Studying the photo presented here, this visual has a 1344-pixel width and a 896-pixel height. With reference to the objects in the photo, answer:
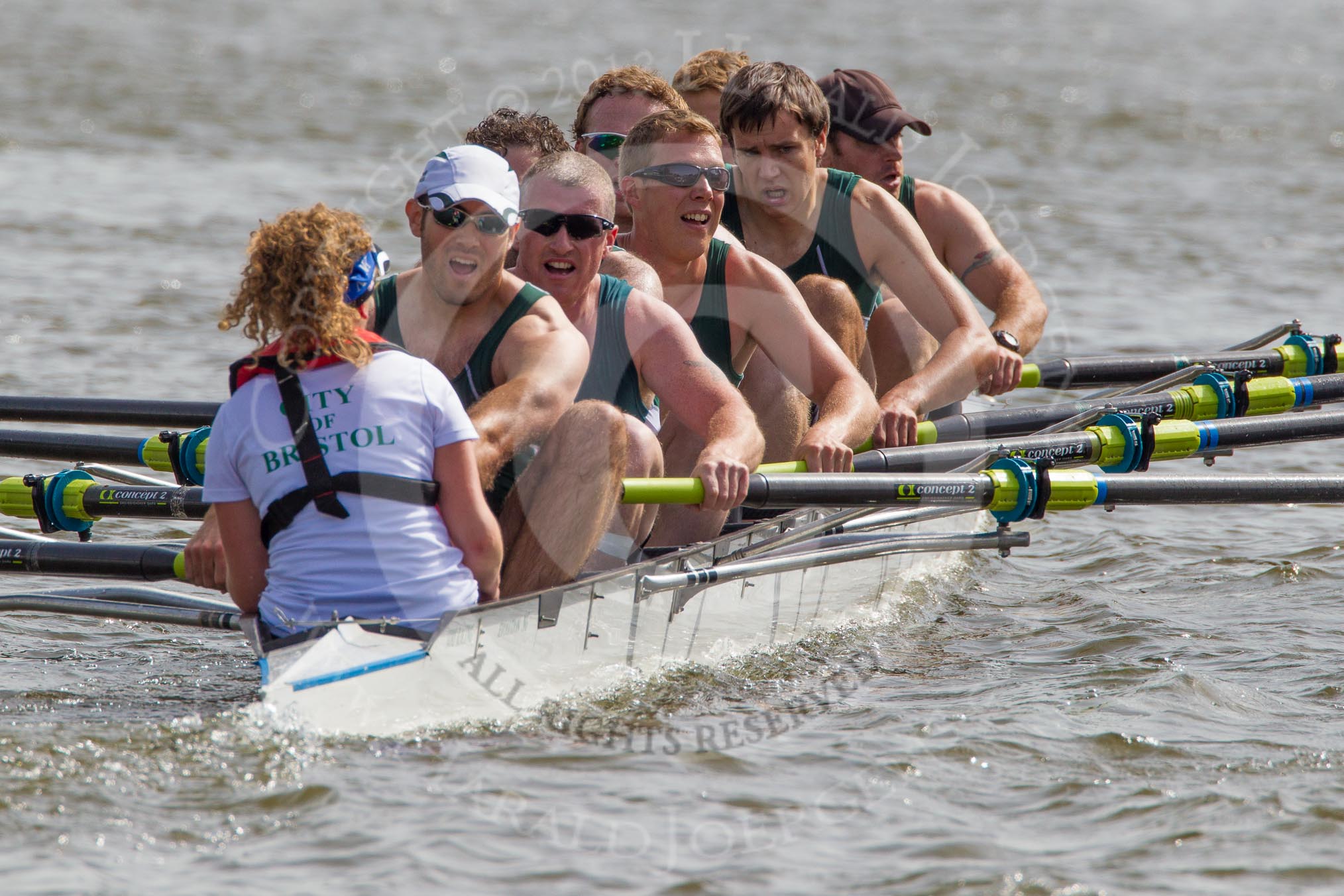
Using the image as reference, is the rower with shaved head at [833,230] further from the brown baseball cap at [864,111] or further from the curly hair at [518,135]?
the curly hair at [518,135]

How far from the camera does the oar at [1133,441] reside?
211 inches

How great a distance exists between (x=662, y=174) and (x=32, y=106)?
53.0 ft

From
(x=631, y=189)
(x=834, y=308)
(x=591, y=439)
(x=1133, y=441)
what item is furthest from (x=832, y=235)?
(x=591, y=439)

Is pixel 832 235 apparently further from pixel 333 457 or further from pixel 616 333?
pixel 333 457

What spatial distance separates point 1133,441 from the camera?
5547 millimetres

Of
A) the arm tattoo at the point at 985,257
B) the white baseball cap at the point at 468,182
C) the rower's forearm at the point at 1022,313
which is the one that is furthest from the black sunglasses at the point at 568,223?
the arm tattoo at the point at 985,257

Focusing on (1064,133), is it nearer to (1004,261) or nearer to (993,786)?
(1004,261)

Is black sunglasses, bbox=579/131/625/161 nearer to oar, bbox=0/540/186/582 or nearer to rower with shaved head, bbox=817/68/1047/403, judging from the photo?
rower with shaved head, bbox=817/68/1047/403

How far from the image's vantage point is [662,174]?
505 cm

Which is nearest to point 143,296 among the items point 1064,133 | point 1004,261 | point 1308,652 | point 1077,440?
point 1004,261

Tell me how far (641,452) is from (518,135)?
1551mm

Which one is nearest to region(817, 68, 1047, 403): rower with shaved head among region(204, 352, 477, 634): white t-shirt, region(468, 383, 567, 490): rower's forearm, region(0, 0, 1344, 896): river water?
region(0, 0, 1344, 896): river water

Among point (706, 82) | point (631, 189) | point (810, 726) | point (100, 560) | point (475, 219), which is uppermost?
point (706, 82)

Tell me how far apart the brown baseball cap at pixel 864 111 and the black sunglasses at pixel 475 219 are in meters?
2.60
